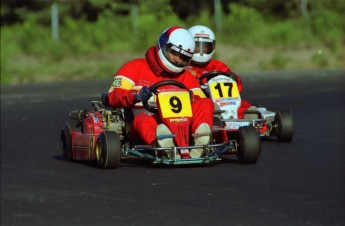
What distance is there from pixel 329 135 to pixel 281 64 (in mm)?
14312

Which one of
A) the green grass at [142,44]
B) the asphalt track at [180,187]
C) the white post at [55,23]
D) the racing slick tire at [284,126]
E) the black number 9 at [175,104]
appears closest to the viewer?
the asphalt track at [180,187]

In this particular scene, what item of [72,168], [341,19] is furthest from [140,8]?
[72,168]

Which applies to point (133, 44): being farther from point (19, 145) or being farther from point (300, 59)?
point (19, 145)

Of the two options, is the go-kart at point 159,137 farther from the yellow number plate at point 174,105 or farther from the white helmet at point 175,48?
the white helmet at point 175,48

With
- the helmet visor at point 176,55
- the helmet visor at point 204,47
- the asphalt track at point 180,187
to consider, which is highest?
the helmet visor at point 204,47

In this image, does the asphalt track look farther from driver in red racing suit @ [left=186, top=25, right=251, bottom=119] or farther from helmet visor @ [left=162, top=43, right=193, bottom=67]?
driver in red racing suit @ [left=186, top=25, right=251, bottom=119]

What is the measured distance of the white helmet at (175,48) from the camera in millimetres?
9656

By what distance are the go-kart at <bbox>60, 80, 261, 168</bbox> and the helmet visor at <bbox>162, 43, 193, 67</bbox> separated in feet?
0.79

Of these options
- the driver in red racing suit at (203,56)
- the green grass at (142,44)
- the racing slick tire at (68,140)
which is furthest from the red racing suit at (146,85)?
the green grass at (142,44)

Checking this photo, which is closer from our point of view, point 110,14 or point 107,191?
point 107,191

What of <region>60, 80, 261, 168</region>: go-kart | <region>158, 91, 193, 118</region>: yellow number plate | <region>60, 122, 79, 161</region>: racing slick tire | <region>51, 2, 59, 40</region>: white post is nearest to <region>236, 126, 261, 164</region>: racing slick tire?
<region>60, 80, 261, 168</region>: go-kart

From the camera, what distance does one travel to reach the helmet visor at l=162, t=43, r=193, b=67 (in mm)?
9672

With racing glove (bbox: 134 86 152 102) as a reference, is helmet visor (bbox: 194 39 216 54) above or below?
above

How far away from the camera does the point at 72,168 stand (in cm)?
965
